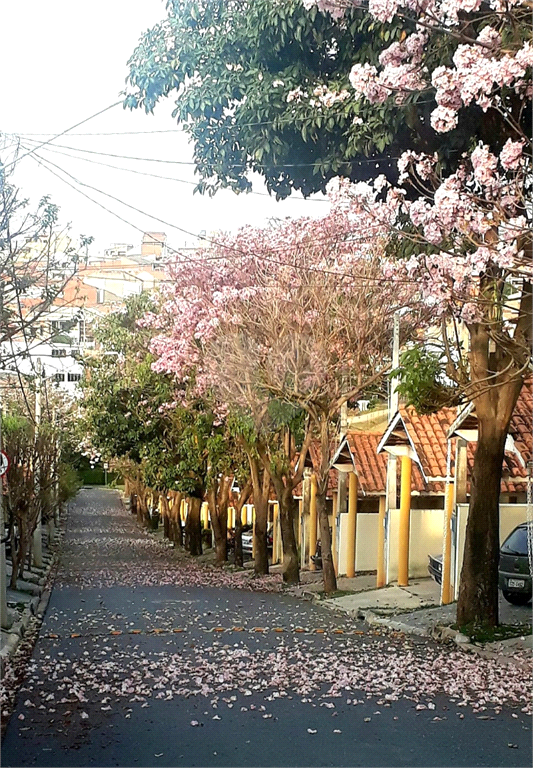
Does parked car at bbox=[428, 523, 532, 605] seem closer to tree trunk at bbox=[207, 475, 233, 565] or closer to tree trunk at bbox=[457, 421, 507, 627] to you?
tree trunk at bbox=[457, 421, 507, 627]

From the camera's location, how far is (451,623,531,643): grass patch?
14.4 m

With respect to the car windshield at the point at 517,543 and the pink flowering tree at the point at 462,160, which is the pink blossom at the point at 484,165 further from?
the car windshield at the point at 517,543

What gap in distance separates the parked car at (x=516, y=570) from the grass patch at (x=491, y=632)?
152 inches

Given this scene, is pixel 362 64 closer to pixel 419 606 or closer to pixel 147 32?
pixel 147 32

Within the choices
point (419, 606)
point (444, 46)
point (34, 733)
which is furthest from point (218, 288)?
point (34, 733)

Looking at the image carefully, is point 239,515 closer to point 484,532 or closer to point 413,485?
point 413,485

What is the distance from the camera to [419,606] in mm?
20641

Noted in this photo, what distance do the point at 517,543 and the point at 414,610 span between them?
89.4 inches

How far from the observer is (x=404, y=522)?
23875 mm

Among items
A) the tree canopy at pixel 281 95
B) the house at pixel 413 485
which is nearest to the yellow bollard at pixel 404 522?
the house at pixel 413 485

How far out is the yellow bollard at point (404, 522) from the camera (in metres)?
24.0

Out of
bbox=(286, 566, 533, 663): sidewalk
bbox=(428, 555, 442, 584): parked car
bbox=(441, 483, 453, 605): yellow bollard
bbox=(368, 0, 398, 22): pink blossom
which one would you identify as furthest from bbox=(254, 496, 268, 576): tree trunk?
bbox=(368, 0, 398, 22): pink blossom

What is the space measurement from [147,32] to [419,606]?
1263 centimetres

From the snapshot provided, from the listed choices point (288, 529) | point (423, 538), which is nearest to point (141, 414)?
point (288, 529)
